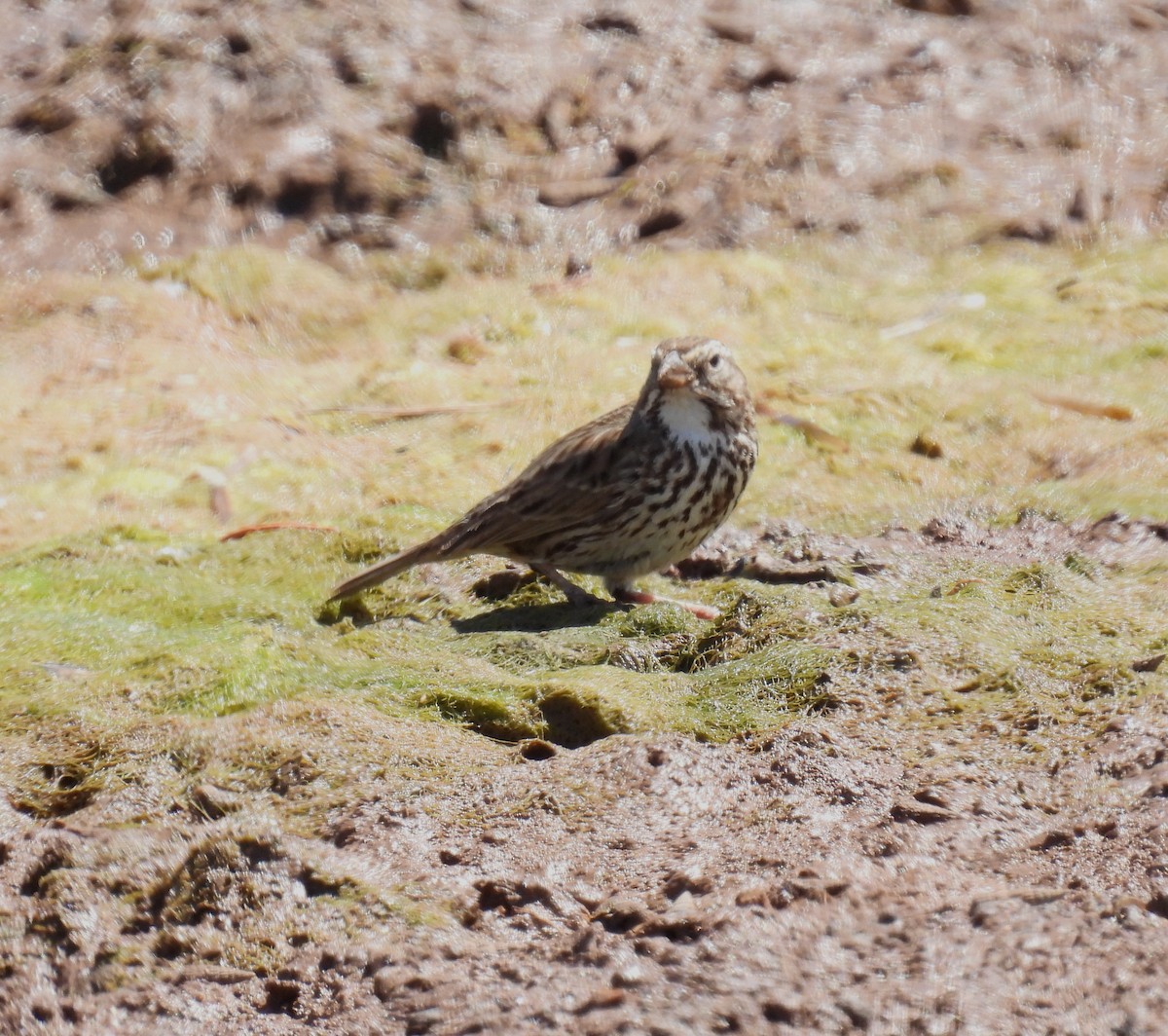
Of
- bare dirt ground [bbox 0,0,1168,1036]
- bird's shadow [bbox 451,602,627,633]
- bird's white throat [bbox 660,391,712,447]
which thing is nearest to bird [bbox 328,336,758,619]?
bird's white throat [bbox 660,391,712,447]

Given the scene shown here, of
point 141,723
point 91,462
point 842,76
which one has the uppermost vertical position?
point 842,76

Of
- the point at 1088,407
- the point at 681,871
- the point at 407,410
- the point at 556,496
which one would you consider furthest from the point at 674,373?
the point at 681,871

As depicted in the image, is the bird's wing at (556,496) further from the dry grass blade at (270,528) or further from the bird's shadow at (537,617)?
the dry grass blade at (270,528)

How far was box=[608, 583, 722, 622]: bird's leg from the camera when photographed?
5297 mm

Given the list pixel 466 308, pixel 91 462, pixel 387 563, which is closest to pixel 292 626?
pixel 387 563

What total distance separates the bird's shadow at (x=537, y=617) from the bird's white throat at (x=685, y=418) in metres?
0.72

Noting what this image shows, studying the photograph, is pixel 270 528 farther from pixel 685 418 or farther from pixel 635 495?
pixel 685 418

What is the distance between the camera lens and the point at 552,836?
11.9 feet

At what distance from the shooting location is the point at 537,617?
557cm

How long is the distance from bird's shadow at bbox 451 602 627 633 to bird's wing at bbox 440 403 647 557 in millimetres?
268

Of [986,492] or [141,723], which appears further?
[986,492]

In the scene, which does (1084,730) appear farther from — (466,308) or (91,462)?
(466,308)

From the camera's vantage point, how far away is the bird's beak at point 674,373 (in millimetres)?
5836

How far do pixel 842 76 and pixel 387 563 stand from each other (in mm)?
5698
